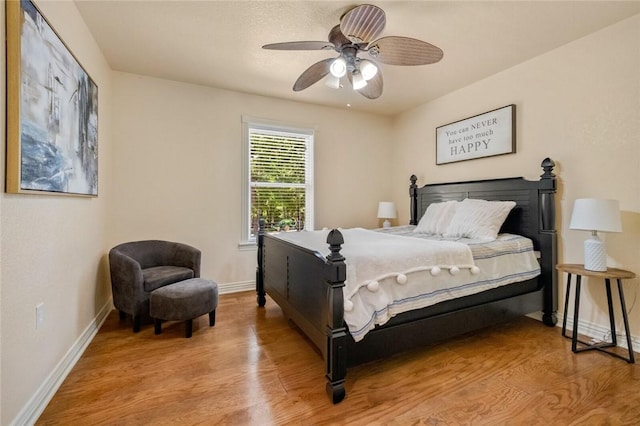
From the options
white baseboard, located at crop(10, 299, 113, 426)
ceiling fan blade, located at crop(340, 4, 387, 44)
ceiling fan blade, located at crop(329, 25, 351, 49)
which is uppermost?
ceiling fan blade, located at crop(329, 25, 351, 49)

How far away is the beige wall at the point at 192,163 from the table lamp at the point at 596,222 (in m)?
2.80

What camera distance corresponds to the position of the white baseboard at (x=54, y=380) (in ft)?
4.78

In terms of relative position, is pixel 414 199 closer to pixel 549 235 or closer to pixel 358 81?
pixel 549 235

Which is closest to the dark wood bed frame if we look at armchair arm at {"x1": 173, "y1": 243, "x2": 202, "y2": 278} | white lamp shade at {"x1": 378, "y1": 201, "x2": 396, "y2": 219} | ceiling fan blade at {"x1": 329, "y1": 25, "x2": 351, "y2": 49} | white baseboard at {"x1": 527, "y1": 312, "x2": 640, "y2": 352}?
white baseboard at {"x1": 527, "y1": 312, "x2": 640, "y2": 352}

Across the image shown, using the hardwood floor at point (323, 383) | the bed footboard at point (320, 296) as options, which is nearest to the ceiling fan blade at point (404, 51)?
the bed footboard at point (320, 296)

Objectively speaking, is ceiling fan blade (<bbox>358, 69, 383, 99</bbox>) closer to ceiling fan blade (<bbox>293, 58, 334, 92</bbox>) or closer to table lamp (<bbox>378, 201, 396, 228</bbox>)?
ceiling fan blade (<bbox>293, 58, 334, 92</bbox>)

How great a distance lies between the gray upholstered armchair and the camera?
8.25ft

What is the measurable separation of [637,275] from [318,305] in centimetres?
250

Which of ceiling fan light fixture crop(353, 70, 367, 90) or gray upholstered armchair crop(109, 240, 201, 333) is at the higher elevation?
ceiling fan light fixture crop(353, 70, 367, 90)

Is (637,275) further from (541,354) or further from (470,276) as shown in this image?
(470,276)

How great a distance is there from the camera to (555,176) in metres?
2.67

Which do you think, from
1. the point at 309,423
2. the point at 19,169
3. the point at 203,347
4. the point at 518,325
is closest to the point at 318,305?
the point at 309,423

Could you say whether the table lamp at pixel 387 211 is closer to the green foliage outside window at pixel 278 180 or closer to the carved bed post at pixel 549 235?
the green foliage outside window at pixel 278 180

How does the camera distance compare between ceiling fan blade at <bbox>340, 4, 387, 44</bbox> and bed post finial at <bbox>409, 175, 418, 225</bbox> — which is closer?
ceiling fan blade at <bbox>340, 4, 387, 44</bbox>
